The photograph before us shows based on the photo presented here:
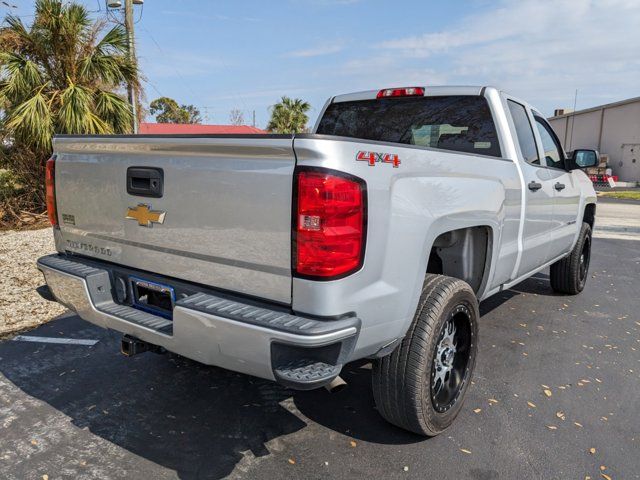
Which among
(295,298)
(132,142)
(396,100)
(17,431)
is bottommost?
(17,431)

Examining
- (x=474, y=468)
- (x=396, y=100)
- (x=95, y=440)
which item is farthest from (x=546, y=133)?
(x=95, y=440)

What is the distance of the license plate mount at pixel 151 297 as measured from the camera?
2.65 metres

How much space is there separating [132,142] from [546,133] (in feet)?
12.5

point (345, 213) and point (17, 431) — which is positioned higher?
point (345, 213)

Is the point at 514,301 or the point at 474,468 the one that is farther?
the point at 514,301

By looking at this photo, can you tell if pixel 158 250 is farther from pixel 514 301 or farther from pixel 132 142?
pixel 514 301

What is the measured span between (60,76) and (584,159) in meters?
10.3

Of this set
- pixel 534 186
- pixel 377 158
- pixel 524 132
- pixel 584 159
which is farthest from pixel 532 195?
pixel 377 158

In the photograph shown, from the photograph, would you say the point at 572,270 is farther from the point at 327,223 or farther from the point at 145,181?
the point at 145,181

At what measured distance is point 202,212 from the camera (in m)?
2.38

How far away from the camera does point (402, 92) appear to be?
3998mm

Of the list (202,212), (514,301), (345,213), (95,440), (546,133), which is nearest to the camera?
(345,213)

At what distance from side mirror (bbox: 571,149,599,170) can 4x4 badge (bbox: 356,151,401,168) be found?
3.50m

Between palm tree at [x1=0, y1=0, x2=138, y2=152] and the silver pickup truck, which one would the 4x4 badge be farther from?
palm tree at [x1=0, y1=0, x2=138, y2=152]
